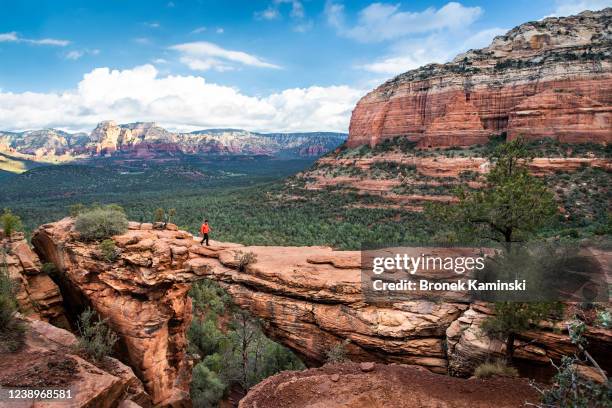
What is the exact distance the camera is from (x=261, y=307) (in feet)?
42.6

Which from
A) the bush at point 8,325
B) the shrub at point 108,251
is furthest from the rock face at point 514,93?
the bush at point 8,325

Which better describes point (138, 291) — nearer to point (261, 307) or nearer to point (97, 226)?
point (97, 226)

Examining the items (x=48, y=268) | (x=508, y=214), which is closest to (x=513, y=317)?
(x=508, y=214)

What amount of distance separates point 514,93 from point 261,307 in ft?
179

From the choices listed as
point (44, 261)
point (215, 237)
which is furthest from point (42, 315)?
point (215, 237)

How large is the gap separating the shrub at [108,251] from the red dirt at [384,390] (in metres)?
8.15

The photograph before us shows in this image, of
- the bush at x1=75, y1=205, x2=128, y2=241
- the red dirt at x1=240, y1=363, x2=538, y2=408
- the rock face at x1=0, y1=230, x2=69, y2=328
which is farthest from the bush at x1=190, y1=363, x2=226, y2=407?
the bush at x1=75, y1=205, x2=128, y2=241

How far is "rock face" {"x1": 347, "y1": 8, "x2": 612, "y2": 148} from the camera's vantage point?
46.3 m

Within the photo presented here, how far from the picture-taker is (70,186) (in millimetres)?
99375

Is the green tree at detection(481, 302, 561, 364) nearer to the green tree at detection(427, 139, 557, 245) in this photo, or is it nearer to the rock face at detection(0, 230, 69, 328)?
the green tree at detection(427, 139, 557, 245)

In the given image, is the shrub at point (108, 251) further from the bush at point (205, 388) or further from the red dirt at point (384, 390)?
the red dirt at point (384, 390)

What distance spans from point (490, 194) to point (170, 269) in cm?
1196

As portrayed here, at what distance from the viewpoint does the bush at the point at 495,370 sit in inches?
356

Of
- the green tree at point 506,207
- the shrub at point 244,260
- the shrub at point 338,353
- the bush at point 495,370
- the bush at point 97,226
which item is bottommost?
the shrub at point 338,353
